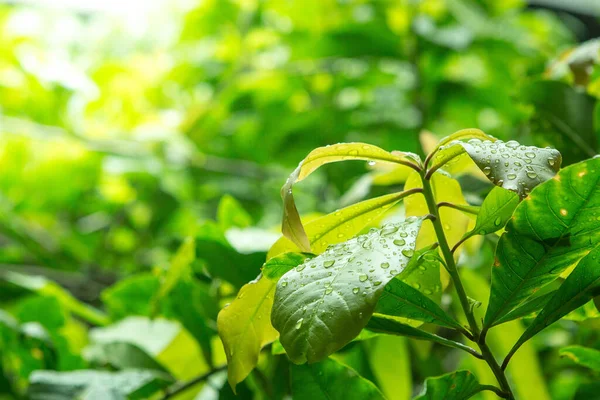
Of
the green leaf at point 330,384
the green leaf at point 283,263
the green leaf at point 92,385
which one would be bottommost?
the green leaf at point 92,385

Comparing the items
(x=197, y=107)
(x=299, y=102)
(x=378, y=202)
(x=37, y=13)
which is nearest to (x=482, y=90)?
(x=299, y=102)

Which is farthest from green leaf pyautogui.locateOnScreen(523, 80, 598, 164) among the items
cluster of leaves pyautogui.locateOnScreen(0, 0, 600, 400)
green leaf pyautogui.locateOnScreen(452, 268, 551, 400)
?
green leaf pyautogui.locateOnScreen(452, 268, 551, 400)

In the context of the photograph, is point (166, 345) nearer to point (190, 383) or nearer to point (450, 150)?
point (190, 383)

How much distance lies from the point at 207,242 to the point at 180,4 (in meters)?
1.35

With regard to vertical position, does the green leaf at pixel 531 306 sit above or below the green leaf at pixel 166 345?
above

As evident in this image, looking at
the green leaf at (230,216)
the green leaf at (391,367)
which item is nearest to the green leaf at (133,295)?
the green leaf at (230,216)

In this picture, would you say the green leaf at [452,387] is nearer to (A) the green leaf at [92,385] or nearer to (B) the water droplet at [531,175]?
(B) the water droplet at [531,175]

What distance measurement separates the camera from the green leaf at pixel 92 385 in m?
0.51

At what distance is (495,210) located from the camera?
35 centimetres

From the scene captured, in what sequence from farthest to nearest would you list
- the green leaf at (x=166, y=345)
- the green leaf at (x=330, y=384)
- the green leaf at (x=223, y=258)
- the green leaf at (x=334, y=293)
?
the green leaf at (x=166, y=345), the green leaf at (x=223, y=258), the green leaf at (x=330, y=384), the green leaf at (x=334, y=293)

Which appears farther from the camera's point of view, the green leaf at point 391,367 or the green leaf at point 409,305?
the green leaf at point 391,367

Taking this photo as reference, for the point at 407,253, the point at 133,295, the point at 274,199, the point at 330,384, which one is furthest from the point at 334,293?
the point at 274,199

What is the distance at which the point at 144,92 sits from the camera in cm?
148

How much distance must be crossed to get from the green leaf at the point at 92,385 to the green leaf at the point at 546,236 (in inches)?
12.6
